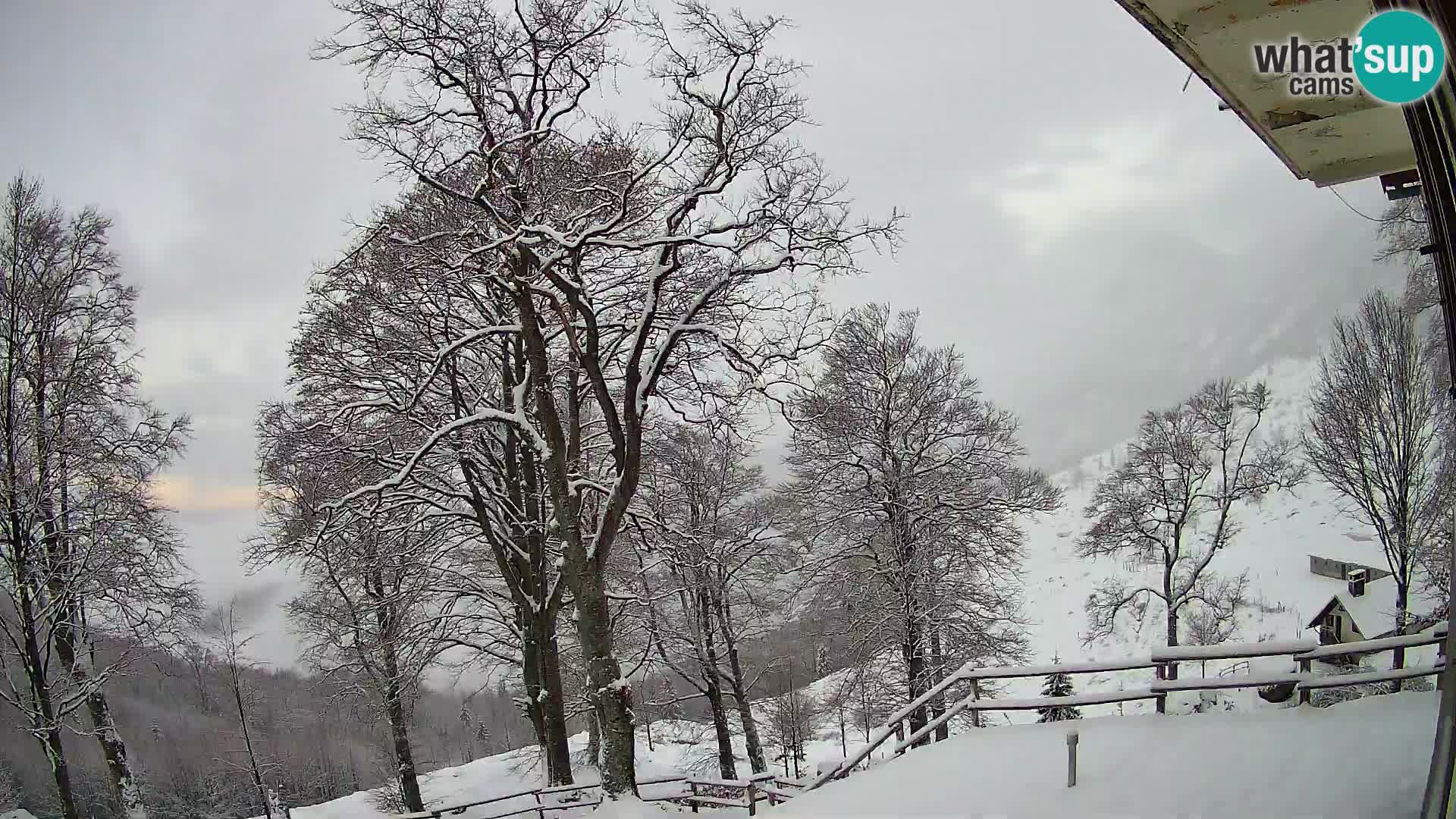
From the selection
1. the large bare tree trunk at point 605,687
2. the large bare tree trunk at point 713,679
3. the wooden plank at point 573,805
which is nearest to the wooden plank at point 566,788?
the wooden plank at point 573,805

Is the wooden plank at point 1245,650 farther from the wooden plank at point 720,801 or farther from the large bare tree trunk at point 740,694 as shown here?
the large bare tree trunk at point 740,694

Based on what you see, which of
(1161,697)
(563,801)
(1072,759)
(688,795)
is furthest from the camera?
(563,801)

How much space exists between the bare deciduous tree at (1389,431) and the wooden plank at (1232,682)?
1113cm

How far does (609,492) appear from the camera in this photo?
900 centimetres

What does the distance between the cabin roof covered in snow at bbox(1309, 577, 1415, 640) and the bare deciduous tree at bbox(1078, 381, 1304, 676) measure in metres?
2.38

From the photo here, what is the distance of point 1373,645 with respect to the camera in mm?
6203

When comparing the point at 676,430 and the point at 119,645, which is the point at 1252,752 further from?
the point at 119,645

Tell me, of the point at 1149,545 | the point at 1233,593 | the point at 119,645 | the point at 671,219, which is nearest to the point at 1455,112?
the point at 671,219

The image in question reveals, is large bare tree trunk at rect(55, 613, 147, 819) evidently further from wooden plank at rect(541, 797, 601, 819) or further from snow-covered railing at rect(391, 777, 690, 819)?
wooden plank at rect(541, 797, 601, 819)

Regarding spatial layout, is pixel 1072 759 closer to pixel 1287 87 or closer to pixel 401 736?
pixel 1287 87

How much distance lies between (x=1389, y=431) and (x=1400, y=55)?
17.3 m

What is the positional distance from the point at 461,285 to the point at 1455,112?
1009 cm

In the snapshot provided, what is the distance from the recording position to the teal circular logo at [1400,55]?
8.64ft

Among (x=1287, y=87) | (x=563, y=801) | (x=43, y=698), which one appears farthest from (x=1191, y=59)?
(x=43, y=698)
